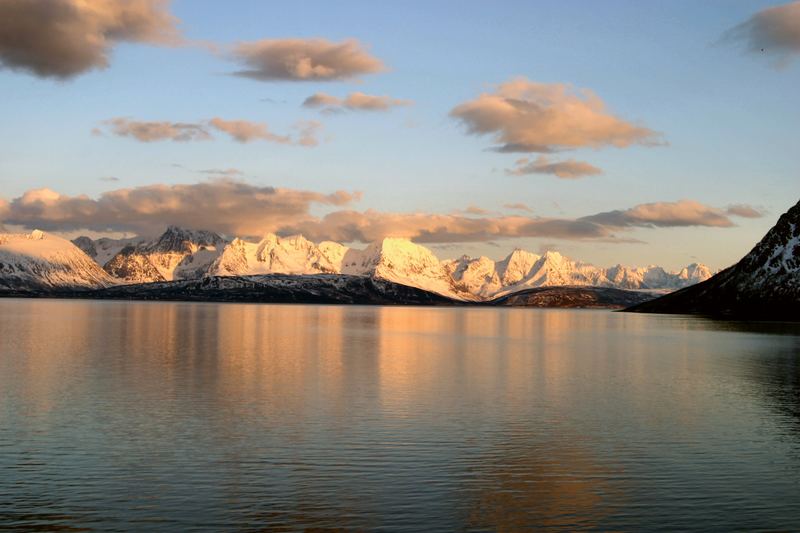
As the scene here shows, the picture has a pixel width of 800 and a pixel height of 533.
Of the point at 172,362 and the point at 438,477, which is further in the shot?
the point at 172,362

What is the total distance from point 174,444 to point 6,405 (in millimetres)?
19552

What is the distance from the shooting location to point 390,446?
46.7 meters

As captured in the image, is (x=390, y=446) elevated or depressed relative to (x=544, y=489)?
elevated

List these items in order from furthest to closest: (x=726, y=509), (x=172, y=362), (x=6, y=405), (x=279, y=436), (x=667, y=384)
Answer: (x=172, y=362), (x=667, y=384), (x=6, y=405), (x=279, y=436), (x=726, y=509)

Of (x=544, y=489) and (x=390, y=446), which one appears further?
(x=390, y=446)

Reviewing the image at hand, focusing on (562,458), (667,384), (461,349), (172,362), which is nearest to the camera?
(562,458)

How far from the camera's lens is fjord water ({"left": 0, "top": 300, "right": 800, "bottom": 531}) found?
33.6 m

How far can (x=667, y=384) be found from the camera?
80.9 m

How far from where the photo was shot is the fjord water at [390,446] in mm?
33625

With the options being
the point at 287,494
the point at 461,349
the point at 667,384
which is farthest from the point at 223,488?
the point at 461,349

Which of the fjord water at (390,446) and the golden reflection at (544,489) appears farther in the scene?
the fjord water at (390,446)

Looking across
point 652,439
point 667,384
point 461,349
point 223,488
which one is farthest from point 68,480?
point 461,349

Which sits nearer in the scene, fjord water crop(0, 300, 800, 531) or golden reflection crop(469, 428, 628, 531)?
golden reflection crop(469, 428, 628, 531)

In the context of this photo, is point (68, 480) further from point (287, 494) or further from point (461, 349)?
point (461, 349)
